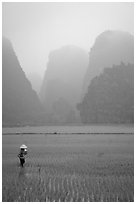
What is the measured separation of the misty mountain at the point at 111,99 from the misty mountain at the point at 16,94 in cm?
3610

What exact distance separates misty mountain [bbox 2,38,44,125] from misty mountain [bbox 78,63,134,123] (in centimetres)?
3610

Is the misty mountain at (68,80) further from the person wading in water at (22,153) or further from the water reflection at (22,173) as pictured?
the water reflection at (22,173)

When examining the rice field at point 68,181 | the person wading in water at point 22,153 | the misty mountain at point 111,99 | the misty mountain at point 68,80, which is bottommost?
the rice field at point 68,181

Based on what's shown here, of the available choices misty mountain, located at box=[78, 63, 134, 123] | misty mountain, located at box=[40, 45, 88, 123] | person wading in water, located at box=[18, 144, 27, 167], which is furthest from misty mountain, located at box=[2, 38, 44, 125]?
person wading in water, located at box=[18, 144, 27, 167]

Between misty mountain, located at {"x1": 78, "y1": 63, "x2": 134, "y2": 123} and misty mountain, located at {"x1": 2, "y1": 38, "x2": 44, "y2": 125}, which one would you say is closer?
misty mountain, located at {"x1": 78, "y1": 63, "x2": 134, "y2": 123}

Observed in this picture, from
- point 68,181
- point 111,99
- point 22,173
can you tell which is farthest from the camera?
point 111,99

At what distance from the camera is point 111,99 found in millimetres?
90188

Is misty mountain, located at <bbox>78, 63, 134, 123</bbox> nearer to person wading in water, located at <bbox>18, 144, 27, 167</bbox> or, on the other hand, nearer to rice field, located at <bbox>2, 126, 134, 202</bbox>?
rice field, located at <bbox>2, 126, 134, 202</bbox>

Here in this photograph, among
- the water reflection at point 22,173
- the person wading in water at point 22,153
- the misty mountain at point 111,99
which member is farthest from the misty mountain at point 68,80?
the water reflection at point 22,173

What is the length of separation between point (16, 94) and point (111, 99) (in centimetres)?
5701

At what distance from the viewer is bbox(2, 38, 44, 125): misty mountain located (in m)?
124

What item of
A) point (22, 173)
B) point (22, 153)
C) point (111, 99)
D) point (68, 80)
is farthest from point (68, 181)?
point (68, 80)

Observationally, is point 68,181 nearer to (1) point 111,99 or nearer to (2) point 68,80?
(1) point 111,99

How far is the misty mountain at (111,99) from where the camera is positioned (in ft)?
279
